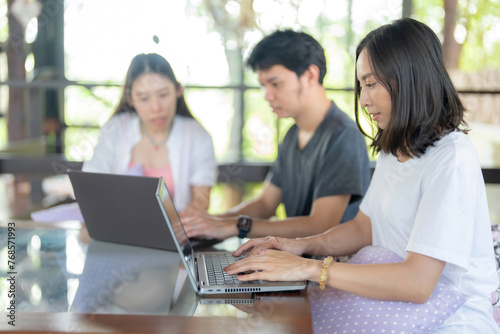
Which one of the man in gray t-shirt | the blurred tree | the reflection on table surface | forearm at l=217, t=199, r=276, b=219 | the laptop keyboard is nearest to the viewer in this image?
the reflection on table surface

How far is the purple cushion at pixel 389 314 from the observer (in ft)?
3.91

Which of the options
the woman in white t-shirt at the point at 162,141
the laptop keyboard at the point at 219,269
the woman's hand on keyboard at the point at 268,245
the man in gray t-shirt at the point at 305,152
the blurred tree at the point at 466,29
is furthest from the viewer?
the blurred tree at the point at 466,29

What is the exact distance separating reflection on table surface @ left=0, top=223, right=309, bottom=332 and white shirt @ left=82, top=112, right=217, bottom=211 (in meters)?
0.82

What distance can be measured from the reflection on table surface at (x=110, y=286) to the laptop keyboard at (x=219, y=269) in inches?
1.6

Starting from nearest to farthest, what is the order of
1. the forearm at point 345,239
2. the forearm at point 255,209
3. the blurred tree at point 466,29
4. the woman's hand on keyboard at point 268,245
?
1. the woman's hand on keyboard at point 268,245
2. the forearm at point 345,239
3. the forearm at point 255,209
4. the blurred tree at point 466,29

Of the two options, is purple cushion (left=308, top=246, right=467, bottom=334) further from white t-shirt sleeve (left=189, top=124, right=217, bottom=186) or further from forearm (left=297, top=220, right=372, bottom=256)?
white t-shirt sleeve (left=189, top=124, right=217, bottom=186)

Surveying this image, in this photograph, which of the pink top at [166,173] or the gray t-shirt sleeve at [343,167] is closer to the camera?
the gray t-shirt sleeve at [343,167]

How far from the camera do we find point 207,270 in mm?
1321

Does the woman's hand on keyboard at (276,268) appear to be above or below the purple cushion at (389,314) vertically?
above

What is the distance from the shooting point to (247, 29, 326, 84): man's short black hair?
217 cm

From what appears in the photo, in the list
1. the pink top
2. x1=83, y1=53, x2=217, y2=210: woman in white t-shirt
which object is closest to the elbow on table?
x1=83, y1=53, x2=217, y2=210: woman in white t-shirt

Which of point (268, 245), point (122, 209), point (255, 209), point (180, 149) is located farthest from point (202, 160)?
point (268, 245)

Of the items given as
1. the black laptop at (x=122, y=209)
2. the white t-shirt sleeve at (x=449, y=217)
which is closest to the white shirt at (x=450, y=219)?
the white t-shirt sleeve at (x=449, y=217)

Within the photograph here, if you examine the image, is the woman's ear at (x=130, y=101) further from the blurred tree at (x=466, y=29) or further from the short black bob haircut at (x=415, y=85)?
the blurred tree at (x=466, y=29)
